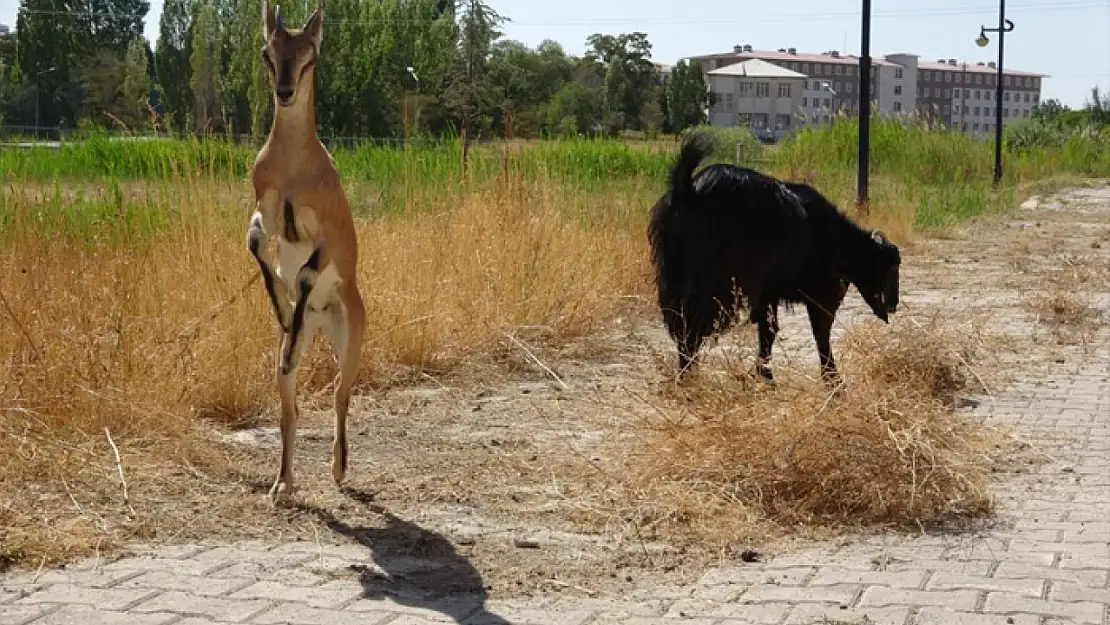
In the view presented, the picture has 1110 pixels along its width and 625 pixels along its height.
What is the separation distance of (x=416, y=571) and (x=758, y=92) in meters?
91.0

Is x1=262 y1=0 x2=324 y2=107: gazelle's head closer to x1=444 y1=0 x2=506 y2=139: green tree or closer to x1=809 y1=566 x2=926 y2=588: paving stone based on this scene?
x1=809 y1=566 x2=926 y2=588: paving stone

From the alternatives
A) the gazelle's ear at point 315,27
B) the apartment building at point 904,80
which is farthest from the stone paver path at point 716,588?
the apartment building at point 904,80

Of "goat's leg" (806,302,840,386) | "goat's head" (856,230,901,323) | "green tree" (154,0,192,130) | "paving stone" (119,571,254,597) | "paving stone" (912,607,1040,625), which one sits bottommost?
"paving stone" (912,607,1040,625)

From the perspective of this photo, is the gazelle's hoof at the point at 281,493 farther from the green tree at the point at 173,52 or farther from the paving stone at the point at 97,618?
the green tree at the point at 173,52

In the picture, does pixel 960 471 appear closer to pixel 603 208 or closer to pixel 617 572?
pixel 617 572

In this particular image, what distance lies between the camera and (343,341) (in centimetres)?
590

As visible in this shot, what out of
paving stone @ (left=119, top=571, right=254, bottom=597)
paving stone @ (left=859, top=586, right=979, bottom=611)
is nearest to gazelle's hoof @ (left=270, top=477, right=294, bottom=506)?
paving stone @ (left=119, top=571, right=254, bottom=597)

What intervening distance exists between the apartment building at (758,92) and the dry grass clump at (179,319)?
78.0m

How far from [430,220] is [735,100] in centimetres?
8479

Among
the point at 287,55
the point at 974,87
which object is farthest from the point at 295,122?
the point at 974,87

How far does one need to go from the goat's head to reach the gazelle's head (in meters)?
4.64

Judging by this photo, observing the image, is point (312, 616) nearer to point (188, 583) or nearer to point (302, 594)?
point (302, 594)

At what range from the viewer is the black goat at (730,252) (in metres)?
7.95

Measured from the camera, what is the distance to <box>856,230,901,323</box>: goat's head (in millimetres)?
8898
